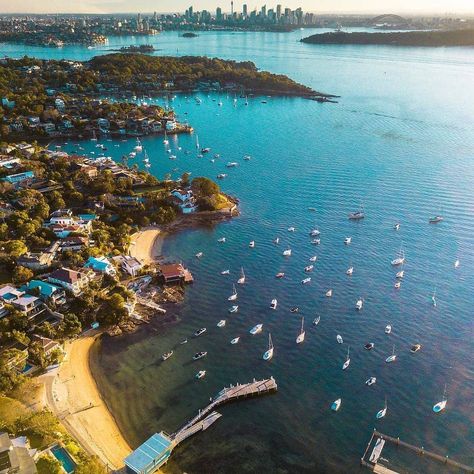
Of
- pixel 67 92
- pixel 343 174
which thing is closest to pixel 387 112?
pixel 343 174

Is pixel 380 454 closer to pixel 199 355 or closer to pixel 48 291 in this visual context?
pixel 199 355

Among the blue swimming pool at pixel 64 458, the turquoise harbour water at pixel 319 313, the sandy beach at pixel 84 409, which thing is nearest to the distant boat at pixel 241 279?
the turquoise harbour water at pixel 319 313

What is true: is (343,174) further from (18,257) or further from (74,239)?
(18,257)

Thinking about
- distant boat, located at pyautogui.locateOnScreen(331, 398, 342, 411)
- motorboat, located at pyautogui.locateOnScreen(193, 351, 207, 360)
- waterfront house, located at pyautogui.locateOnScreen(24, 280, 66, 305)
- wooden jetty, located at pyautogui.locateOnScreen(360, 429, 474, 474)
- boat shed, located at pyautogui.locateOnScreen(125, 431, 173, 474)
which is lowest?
wooden jetty, located at pyautogui.locateOnScreen(360, 429, 474, 474)

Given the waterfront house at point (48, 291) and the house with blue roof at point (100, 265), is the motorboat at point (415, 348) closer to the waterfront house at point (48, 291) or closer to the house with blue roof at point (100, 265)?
the house with blue roof at point (100, 265)

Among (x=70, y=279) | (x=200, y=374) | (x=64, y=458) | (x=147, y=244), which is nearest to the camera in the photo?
(x=64, y=458)

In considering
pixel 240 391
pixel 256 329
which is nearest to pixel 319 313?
pixel 256 329

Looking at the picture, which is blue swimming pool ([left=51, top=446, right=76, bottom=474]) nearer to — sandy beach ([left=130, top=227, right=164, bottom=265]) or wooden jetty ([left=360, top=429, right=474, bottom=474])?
wooden jetty ([left=360, top=429, right=474, bottom=474])

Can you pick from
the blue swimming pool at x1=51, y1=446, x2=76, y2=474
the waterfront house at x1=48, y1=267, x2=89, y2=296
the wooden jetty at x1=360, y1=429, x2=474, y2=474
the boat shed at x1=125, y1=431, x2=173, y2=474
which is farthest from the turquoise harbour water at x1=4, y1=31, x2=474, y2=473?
the waterfront house at x1=48, y1=267, x2=89, y2=296
